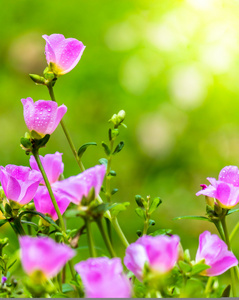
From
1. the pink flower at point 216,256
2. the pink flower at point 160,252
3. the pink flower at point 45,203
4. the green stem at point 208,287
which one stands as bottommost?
the green stem at point 208,287

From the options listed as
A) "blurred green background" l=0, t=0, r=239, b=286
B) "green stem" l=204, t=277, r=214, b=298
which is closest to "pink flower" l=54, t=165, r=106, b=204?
"green stem" l=204, t=277, r=214, b=298

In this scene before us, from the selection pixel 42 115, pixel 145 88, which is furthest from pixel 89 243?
pixel 145 88

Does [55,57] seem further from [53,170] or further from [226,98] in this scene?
[226,98]

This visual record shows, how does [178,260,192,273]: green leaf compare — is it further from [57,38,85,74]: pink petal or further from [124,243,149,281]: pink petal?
[57,38,85,74]: pink petal

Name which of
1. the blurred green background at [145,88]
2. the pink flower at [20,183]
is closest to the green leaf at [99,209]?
the pink flower at [20,183]

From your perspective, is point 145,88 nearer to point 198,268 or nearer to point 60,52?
point 60,52

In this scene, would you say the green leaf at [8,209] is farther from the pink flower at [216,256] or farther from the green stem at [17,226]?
the pink flower at [216,256]
